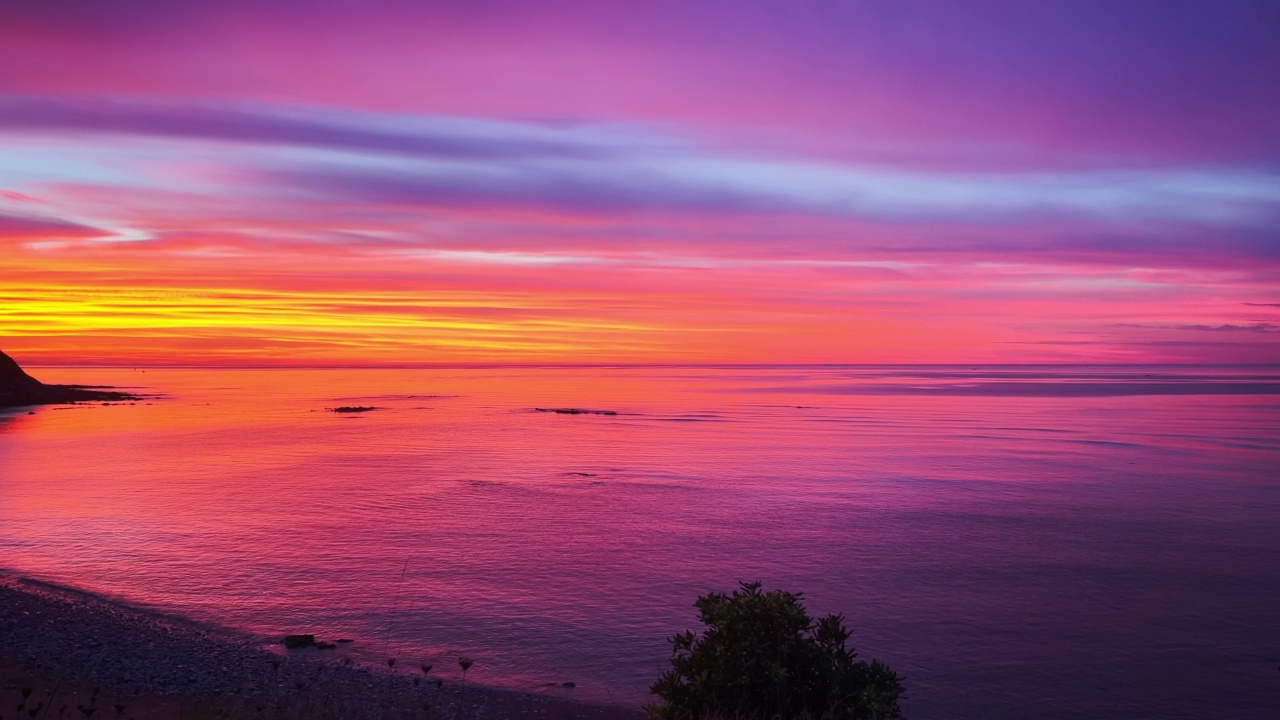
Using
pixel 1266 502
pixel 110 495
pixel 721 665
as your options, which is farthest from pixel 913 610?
pixel 110 495

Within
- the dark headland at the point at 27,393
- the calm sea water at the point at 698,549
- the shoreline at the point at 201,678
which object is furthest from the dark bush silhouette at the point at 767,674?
the dark headland at the point at 27,393

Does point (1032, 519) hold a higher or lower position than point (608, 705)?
higher

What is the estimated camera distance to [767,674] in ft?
33.8

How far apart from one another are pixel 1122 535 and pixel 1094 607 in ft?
27.3

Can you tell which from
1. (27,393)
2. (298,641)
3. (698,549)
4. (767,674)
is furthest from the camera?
(27,393)

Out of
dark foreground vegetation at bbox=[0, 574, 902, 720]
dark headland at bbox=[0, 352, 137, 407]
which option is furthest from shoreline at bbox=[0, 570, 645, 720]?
dark headland at bbox=[0, 352, 137, 407]

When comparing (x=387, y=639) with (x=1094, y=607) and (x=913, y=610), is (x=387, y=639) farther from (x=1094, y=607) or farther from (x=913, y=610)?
(x=1094, y=607)

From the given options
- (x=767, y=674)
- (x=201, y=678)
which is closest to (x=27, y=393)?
(x=201, y=678)

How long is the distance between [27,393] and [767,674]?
101036 millimetres

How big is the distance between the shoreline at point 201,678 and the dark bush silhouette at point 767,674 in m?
3.33

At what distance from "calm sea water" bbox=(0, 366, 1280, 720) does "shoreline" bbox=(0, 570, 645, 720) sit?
968mm

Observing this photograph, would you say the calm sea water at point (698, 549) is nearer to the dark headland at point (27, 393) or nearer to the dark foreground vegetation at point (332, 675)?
the dark foreground vegetation at point (332, 675)

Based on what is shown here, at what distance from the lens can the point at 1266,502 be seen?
31.5m

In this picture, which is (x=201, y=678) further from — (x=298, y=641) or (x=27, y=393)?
(x=27, y=393)
